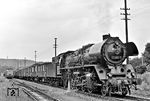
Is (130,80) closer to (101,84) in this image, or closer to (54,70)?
(101,84)

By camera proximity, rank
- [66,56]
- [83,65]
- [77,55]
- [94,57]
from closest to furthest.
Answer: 1. [94,57]
2. [83,65]
3. [77,55]
4. [66,56]

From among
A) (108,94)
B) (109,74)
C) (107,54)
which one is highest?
(107,54)

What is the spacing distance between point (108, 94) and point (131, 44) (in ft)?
13.0

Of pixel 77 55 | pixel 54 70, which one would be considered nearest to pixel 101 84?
pixel 77 55

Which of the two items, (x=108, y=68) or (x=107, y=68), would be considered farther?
(x=107, y=68)

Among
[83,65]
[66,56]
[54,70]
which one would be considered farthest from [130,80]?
[54,70]

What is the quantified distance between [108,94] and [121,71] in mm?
1825

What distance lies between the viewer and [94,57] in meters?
21.4

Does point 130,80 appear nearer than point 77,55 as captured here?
Yes

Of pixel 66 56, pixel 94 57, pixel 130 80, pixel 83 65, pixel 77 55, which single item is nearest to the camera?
pixel 130 80

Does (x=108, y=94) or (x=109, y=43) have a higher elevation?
(x=109, y=43)

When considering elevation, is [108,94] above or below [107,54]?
below

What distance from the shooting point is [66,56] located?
103 ft

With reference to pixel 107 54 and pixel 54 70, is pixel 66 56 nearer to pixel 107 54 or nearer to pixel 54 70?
pixel 54 70
